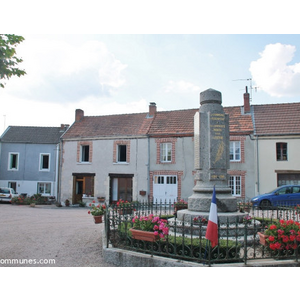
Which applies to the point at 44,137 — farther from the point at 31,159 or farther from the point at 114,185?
the point at 114,185

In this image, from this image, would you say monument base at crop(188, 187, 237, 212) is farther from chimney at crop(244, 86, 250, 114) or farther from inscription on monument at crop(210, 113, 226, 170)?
chimney at crop(244, 86, 250, 114)

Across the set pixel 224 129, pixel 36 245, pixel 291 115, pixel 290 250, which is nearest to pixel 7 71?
pixel 36 245

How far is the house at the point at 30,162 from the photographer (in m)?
29.0

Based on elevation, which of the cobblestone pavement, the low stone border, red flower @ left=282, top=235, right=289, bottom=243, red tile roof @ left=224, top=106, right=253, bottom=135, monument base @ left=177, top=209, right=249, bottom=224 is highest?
red tile roof @ left=224, top=106, right=253, bottom=135

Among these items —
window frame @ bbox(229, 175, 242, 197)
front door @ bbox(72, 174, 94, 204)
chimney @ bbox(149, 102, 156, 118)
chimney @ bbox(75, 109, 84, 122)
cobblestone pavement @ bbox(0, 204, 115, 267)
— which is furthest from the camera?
chimney @ bbox(75, 109, 84, 122)

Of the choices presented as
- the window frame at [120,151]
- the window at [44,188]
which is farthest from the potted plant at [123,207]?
the window at [44,188]

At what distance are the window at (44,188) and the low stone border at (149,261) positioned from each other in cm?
2365

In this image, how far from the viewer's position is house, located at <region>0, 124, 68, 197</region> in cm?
2897

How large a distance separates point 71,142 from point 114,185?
5.62 meters

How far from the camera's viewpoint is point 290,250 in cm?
621

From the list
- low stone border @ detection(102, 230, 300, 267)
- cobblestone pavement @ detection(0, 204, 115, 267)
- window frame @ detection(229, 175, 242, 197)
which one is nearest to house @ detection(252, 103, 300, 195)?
window frame @ detection(229, 175, 242, 197)

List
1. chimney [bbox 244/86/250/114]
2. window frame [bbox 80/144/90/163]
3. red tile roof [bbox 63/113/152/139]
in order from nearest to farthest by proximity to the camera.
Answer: chimney [bbox 244/86/250/114] → red tile roof [bbox 63/113/152/139] → window frame [bbox 80/144/90/163]

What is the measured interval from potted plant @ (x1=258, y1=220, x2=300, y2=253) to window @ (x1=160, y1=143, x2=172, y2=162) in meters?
17.8

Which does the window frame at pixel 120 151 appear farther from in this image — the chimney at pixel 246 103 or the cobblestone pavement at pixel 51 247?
the cobblestone pavement at pixel 51 247
